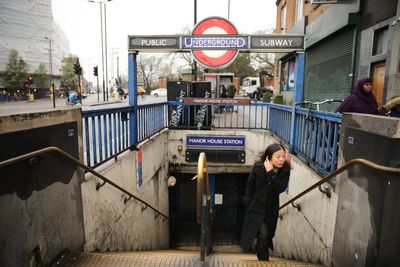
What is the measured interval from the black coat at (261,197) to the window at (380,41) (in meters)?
7.23

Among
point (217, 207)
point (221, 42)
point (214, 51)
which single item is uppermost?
point (221, 42)

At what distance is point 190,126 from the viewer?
30.7ft

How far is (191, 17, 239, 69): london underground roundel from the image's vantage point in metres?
5.33

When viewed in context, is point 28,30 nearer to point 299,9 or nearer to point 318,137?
point 299,9

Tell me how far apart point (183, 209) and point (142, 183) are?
18.2 feet

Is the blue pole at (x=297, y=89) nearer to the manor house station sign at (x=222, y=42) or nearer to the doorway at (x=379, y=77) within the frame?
the manor house station sign at (x=222, y=42)

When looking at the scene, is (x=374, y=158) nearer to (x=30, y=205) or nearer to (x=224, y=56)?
(x=30, y=205)

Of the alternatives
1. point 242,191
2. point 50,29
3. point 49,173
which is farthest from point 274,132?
point 50,29

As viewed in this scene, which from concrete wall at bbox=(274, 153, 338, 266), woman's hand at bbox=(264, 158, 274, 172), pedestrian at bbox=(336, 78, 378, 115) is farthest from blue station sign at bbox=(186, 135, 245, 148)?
woman's hand at bbox=(264, 158, 274, 172)

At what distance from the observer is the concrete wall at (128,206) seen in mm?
3756

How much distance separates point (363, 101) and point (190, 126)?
5845 millimetres

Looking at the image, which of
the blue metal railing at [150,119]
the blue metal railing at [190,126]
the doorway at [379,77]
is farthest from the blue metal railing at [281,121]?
the blue metal railing at [150,119]

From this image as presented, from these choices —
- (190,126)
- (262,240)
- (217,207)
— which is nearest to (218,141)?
(190,126)

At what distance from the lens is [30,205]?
8.10 ft
